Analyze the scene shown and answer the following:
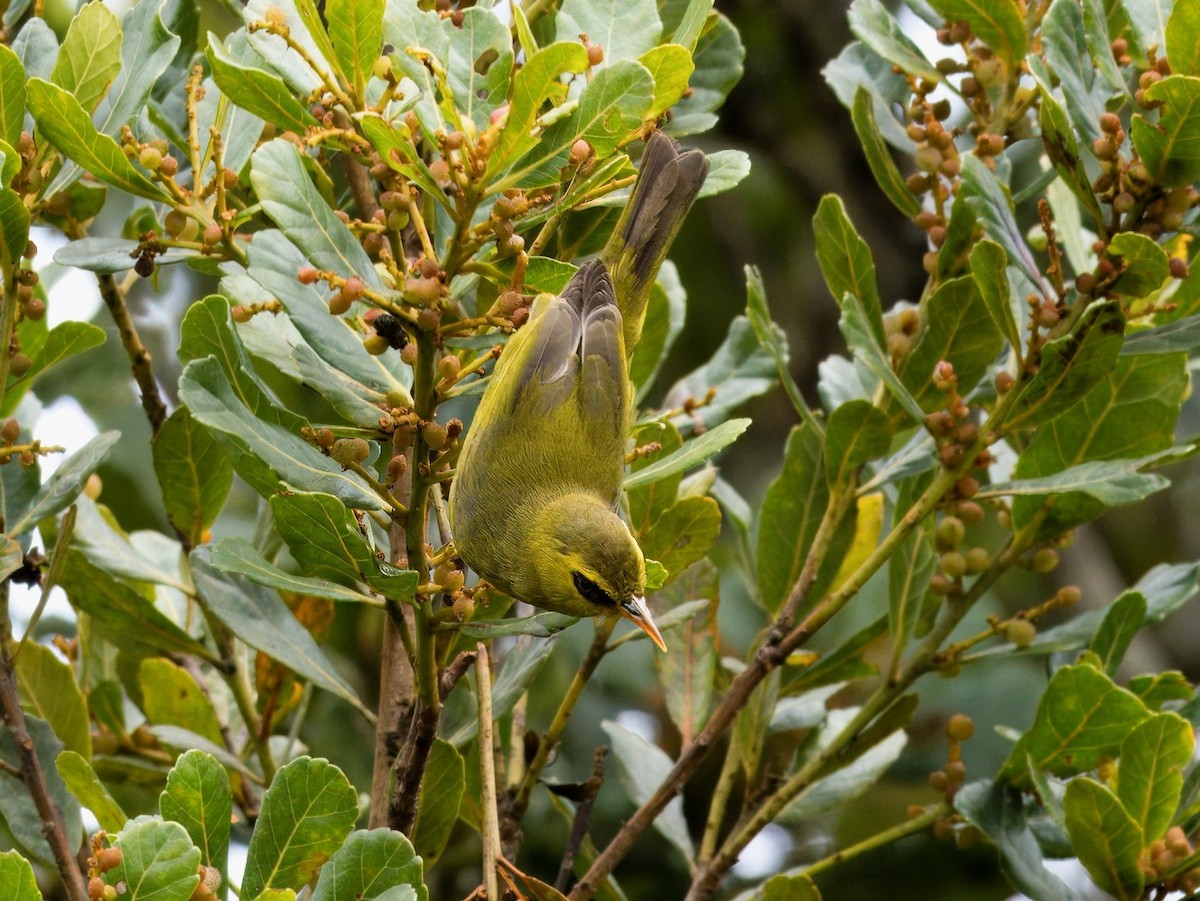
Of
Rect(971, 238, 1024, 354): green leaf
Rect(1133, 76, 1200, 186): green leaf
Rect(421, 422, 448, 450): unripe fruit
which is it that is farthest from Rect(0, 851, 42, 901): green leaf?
Rect(1133, 76, 1200, 186): green leaf

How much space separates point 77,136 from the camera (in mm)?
1945

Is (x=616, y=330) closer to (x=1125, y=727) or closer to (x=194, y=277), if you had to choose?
(x=1125, y=727)

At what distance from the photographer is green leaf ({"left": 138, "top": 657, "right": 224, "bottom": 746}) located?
272 cm

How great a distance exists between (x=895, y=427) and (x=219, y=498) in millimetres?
1206

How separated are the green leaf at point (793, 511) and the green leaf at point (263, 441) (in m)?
1.03

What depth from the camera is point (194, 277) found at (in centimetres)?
507

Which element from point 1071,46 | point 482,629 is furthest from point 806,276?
point 482,629

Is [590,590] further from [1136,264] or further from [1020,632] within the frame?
[1136,264]

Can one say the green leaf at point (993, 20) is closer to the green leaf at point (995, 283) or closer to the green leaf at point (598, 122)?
the green leaf at point (995, 283)

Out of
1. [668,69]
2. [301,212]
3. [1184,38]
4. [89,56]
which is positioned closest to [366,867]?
[301,212]

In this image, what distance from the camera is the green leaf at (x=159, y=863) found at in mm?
1621

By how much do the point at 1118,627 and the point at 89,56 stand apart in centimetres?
186

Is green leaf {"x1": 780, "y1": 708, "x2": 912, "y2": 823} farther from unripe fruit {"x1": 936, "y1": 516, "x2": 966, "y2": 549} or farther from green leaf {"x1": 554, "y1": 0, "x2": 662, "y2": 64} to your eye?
green leaf {"x1": 554, "y1": 0, "x2": 662, "y2": 64}

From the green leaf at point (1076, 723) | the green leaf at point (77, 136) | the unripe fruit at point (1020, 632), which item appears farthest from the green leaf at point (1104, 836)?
the green leaf at point (77, 136)
